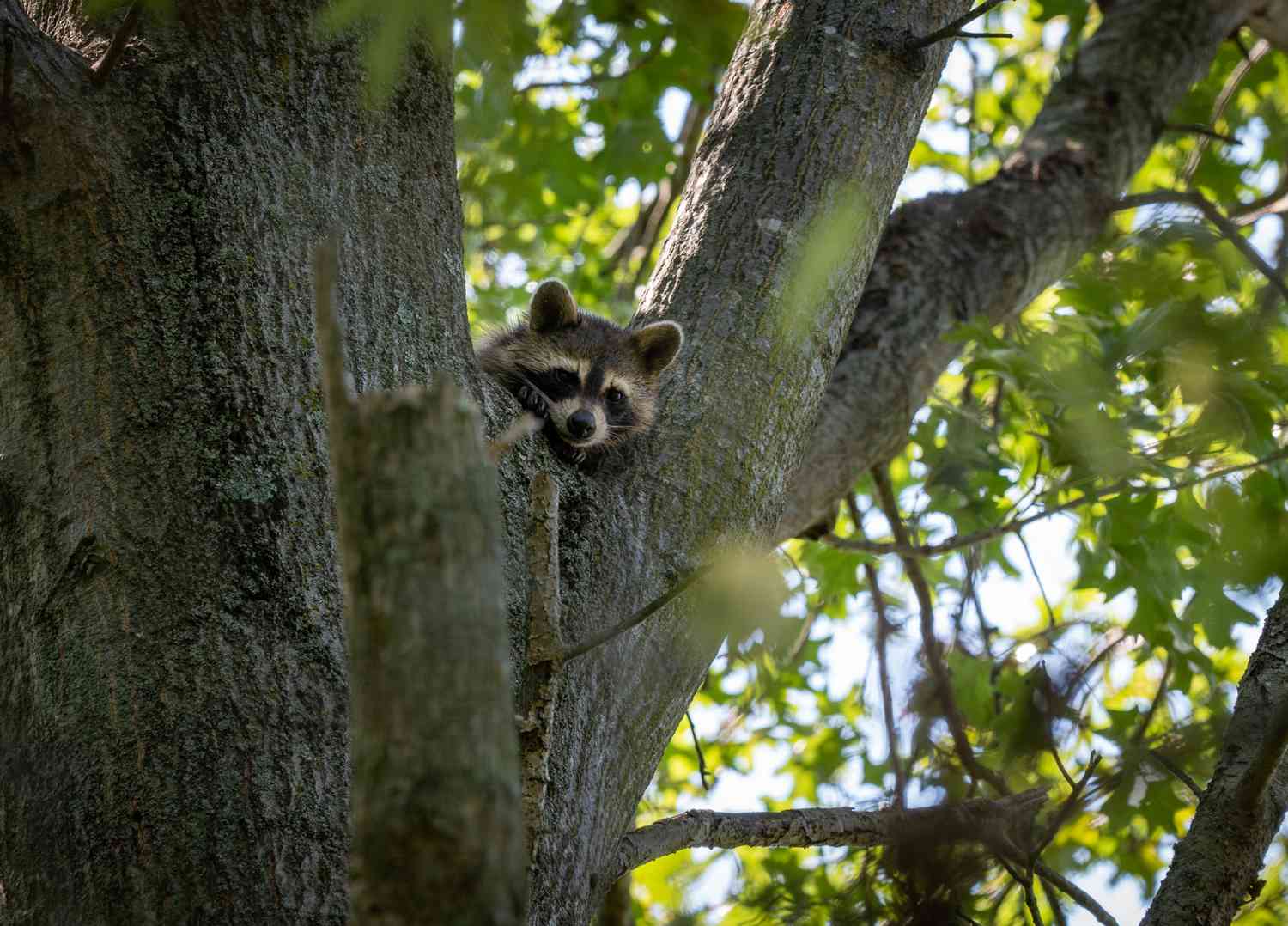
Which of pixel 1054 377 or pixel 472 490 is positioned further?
pixel 1054 377

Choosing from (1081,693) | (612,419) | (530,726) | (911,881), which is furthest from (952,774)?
(612,419)

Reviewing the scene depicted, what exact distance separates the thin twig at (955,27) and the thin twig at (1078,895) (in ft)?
6.00

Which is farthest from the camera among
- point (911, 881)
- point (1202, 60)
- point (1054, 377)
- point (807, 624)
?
point (807, 624)

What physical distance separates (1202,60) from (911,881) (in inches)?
151

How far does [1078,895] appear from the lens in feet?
8.09

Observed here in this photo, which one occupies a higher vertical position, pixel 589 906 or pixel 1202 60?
pixel 1202 60

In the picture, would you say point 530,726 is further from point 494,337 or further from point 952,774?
point 494,337

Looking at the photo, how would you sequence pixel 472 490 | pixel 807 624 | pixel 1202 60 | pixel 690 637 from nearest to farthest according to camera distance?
pixel 472 490 < pixel 690 637 < pixel 1202 60 < pixel 807 624

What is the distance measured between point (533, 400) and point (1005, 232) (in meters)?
1.76

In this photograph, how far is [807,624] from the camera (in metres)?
5.55

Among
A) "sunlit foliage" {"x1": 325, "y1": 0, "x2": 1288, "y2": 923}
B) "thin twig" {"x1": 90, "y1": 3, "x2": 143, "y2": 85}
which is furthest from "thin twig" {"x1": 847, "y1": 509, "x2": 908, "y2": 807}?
"thin twig" {"x1": 90, "y1": 3, "x2": 143, "y2": 85}

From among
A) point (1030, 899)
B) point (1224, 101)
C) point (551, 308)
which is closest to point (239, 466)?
point (1030, 899)

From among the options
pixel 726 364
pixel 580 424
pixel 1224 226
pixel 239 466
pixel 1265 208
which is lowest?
pixel 239 466

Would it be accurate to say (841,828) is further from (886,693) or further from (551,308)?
(551,308)
